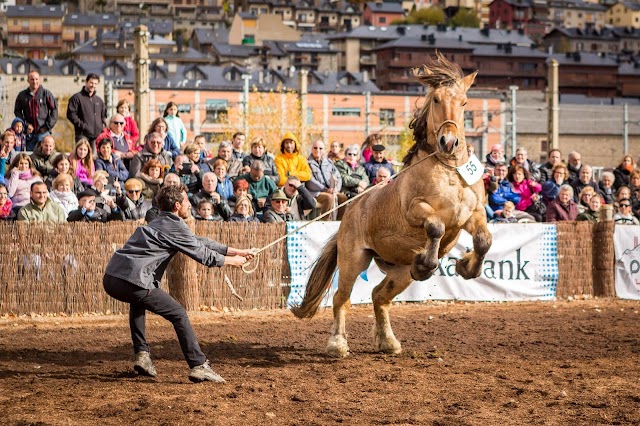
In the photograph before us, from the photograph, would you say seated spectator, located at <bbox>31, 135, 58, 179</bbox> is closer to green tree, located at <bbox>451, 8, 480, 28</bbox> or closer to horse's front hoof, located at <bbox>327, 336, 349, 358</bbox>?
horse's front hoof, located at <bbox>327, 336, 349, 358</bbox>

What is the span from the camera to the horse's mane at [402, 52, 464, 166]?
10445mm

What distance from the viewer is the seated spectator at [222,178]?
1606 cm

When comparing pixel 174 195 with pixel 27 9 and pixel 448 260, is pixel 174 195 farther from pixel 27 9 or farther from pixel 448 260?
pixel 27 9

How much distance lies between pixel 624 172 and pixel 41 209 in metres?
11.5

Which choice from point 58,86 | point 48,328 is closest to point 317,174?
point 48,328

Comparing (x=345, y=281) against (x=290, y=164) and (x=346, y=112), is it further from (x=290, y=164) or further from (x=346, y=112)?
(x=346, y=112)

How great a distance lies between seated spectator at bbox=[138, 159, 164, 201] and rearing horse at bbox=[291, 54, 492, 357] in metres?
4.49

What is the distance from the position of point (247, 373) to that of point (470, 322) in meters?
4.90

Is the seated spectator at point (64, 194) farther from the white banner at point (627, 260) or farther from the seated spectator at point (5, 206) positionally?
the white banner at point (627, 260)

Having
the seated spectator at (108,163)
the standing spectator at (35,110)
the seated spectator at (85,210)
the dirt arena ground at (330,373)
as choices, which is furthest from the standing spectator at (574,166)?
the standing spectator at (35,110)

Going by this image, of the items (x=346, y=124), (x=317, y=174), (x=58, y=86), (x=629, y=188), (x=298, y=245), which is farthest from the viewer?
(x=346, y=124)

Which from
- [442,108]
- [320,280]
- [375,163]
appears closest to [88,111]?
[375,163]

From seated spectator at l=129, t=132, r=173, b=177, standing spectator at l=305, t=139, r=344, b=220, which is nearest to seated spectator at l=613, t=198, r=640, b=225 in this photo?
standing spectator at l=305, t=139, r=344, b=220

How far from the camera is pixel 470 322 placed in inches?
561
